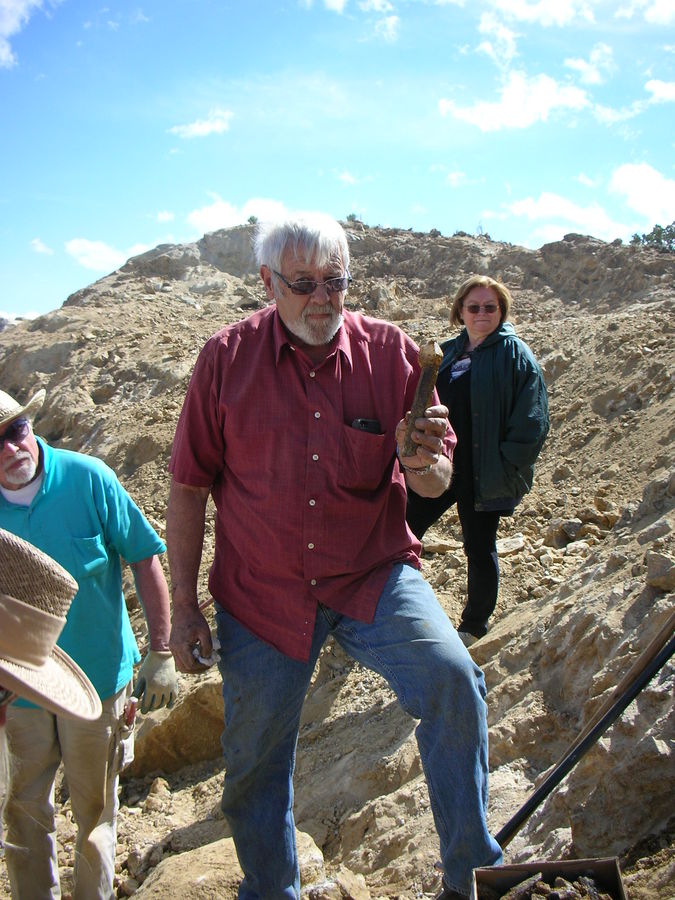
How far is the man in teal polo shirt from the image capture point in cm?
303

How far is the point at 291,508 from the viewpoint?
2732 millimetres

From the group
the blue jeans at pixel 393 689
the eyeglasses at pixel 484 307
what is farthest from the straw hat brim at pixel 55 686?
the eyeglasses at pixel 484 307

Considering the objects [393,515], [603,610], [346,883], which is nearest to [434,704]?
[393,515]

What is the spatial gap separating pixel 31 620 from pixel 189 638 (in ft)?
3.72

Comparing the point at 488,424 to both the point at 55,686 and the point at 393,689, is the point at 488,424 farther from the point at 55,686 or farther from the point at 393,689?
the point at 55,686

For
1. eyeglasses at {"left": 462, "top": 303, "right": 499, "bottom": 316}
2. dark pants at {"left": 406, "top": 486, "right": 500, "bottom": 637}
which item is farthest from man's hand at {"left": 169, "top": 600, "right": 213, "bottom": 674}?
eyeglasses at {"left": 462, "top": 303, "right": 499, "bottom": 316}

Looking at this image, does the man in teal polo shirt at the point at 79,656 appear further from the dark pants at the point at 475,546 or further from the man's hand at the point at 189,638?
the dark pants at the point at 475,546

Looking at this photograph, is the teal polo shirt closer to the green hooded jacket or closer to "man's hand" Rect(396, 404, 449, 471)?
"man's hand" Rect(396, 404, 449, 471)

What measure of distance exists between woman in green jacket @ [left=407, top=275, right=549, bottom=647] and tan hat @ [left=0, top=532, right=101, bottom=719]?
2.90 metres

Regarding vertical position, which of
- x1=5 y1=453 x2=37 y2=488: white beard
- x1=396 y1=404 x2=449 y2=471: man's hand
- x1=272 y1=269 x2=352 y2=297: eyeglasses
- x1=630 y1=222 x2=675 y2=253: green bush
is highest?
x1=630 y1=222 x2=675 y2=253: green bush

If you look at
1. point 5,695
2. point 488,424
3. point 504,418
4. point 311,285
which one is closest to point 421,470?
point 311,285

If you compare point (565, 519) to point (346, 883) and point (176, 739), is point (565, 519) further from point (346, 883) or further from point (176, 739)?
point (346, 883)

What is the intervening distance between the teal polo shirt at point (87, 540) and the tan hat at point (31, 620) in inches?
48.3

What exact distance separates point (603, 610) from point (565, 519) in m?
2.31
